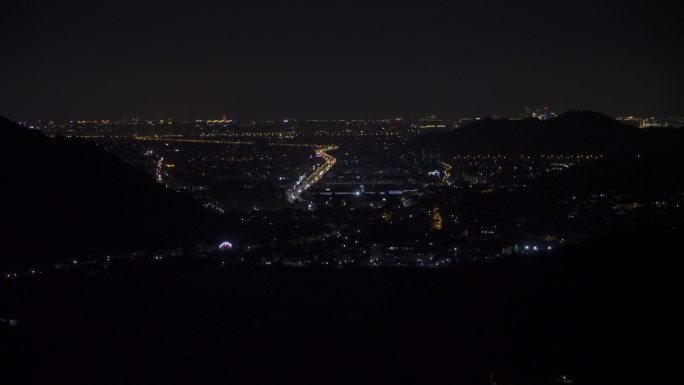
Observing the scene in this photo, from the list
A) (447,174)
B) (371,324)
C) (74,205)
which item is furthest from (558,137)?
(371,324)

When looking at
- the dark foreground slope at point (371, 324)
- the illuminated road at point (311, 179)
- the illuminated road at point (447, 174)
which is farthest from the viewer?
the illuminated road at point (447, 174)

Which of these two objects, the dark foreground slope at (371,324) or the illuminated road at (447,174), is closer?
the dark foreground slope at (371,324)

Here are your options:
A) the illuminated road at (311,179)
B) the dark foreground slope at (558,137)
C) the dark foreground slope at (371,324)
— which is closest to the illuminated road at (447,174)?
the dark foreground slope at (558,137)

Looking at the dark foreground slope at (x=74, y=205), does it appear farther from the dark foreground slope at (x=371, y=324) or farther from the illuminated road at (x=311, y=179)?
the illuminated road at (x=311, y=179)

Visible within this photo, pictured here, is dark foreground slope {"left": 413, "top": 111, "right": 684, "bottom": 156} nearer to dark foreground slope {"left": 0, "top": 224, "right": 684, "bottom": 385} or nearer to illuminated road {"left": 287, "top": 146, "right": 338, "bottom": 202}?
illuminated road {"left": 287, "top": 146, "right": 338, "bottom": 202}

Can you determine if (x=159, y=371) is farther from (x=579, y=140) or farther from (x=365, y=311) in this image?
(x=579, y=140)

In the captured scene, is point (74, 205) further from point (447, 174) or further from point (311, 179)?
point (447, 174)

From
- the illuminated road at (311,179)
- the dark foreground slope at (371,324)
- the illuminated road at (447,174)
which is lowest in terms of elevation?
the illuminated road at (311,179)

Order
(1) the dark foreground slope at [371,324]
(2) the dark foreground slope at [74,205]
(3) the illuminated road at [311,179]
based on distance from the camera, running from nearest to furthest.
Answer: (1) the dark foreground slope at [371,324] → (2) the dark foreground slope at [74,205] → (3) the illuminated road at [311,179]
